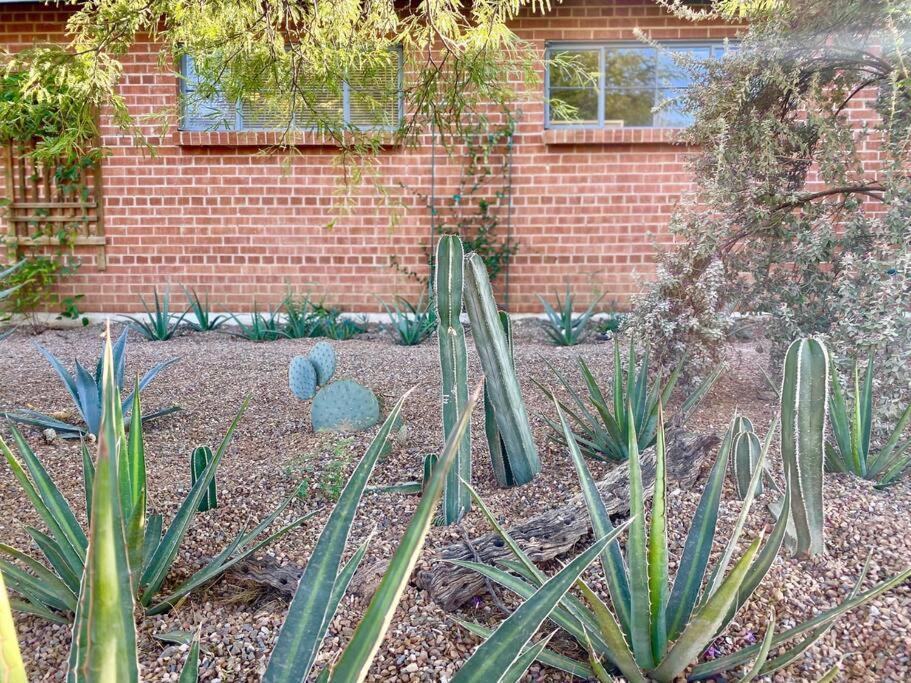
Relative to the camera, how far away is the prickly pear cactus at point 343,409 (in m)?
3.39

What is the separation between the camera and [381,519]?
7.88 feet

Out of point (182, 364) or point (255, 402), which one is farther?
point (182, 364)

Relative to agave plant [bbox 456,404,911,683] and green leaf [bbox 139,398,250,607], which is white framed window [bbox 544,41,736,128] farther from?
agave plant [bbox 456,404,911,683]

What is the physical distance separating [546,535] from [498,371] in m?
0.57

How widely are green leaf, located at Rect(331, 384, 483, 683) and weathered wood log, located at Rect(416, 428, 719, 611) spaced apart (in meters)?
0.80

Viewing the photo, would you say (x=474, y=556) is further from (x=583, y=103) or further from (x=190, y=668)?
(x=583, y=103)

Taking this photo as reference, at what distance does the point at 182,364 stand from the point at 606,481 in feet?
12.4

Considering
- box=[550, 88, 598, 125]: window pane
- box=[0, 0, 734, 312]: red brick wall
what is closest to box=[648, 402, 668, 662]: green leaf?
box=[0, 0, 734, 312]: red brick wall

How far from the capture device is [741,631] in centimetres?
171

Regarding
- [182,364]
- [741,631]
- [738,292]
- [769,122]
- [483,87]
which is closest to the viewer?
[741,631]

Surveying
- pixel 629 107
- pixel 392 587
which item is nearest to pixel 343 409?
pixel 392 587

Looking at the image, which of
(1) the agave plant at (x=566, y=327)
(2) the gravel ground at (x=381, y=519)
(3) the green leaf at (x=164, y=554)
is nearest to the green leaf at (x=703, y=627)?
(2) the gravel ground at (x=381, y=519)

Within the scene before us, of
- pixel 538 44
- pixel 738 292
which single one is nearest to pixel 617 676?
pixel 738 292

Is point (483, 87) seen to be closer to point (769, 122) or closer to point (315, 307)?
point (769, 122)
